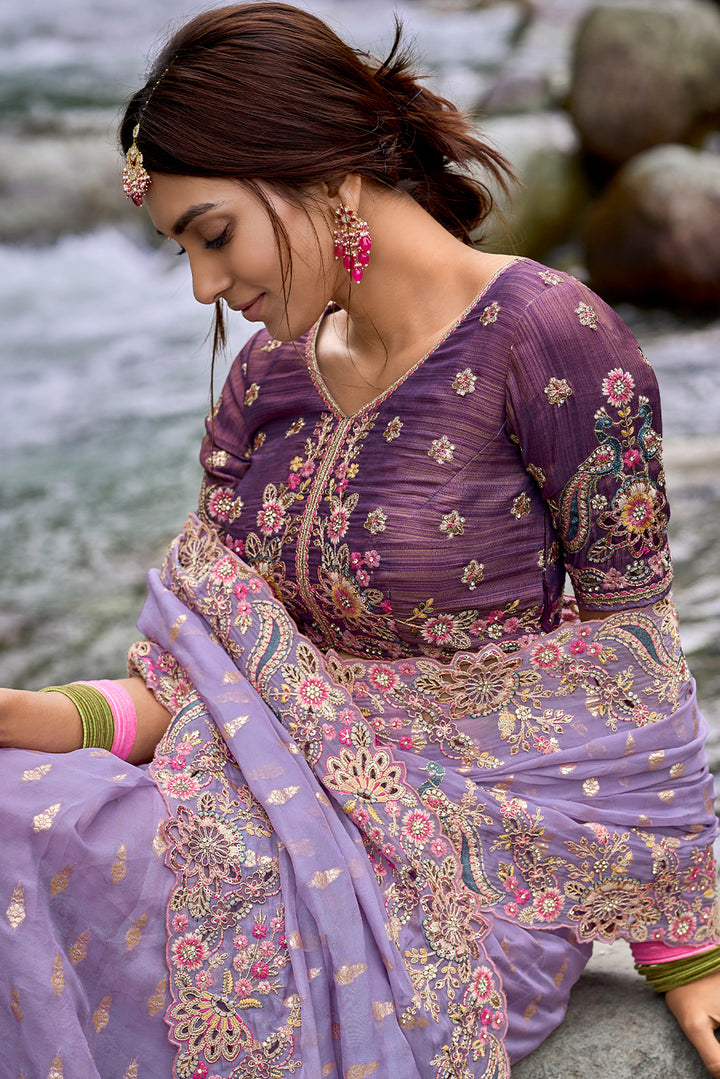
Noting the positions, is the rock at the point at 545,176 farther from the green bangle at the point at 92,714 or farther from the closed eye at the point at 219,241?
the green bangle at the point at 92,714

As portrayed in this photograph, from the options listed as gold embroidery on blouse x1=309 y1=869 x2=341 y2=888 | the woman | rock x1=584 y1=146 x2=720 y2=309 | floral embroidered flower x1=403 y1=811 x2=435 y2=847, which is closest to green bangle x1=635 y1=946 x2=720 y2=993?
the woman

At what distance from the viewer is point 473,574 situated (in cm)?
148

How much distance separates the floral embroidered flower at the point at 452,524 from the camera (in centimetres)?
146

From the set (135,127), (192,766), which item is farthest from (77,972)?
(135,127)

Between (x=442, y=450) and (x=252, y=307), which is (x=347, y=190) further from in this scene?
(x=442, y=450)

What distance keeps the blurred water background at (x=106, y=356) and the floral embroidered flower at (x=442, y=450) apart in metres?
1.50

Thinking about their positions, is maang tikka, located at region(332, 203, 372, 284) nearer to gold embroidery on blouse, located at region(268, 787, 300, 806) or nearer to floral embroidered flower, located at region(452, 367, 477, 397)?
floral embroidered flower, located at region(452, 367, 477, 397)

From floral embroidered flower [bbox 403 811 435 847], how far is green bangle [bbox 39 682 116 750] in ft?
1.32

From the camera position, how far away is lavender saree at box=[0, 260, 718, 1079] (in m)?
1.31

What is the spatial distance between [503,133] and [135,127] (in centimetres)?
715

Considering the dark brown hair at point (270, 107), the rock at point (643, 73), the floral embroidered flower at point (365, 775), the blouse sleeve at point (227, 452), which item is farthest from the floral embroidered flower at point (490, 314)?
the rock at point (643, 73)

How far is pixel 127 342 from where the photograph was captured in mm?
7477

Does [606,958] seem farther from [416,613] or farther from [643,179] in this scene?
[643,179]

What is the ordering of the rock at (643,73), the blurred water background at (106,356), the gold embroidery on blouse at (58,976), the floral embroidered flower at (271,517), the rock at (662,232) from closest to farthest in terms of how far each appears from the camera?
1. the gold embroidery on blouse at (58,976)
2. the floral embroidered flower at (271,517)
3. the blurred water background at (106,356)
4. the rock at (662,232)
5. the rock at (643,73)
